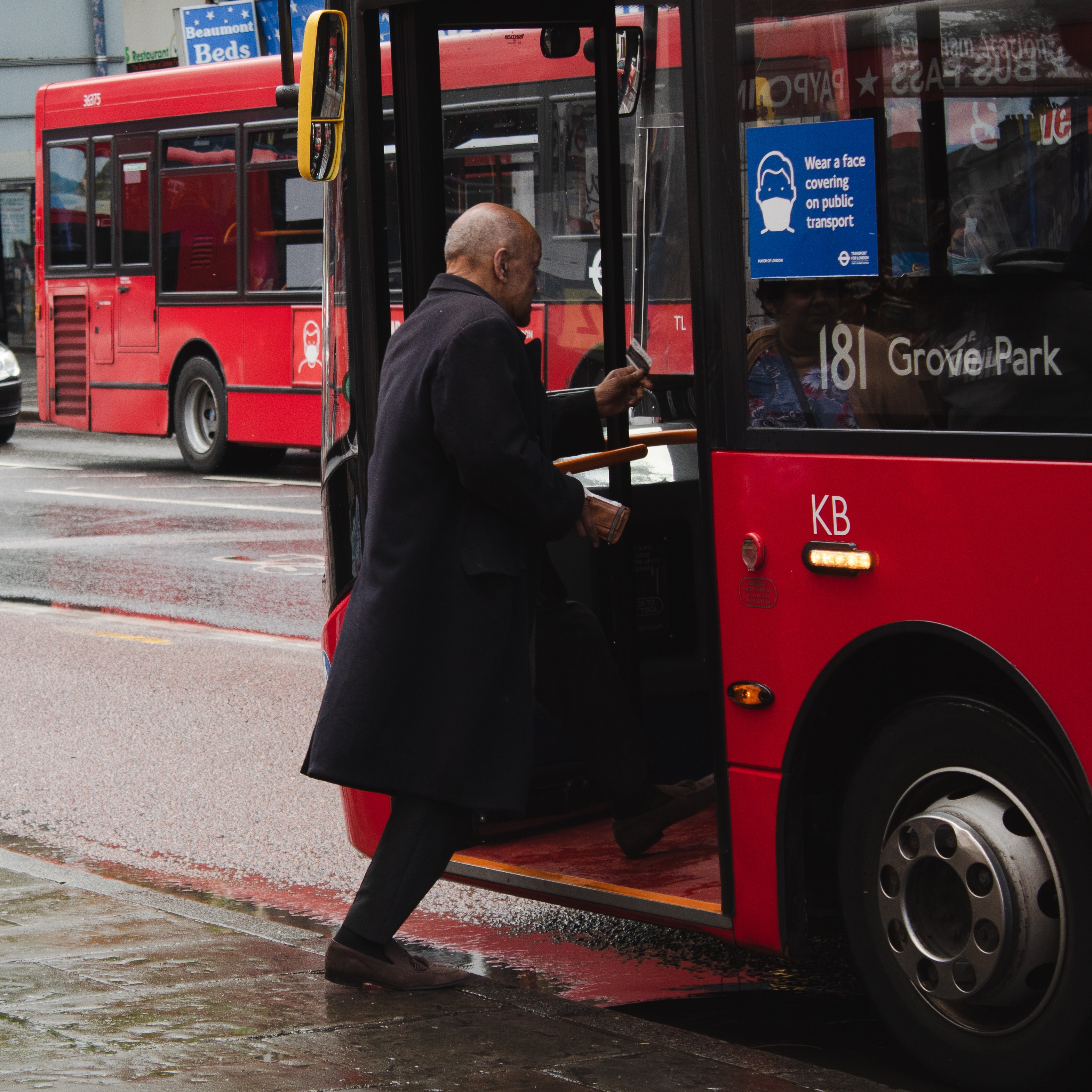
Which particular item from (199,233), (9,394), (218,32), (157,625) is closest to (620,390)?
(157,625)

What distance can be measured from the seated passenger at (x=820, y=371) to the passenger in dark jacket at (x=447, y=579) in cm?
55

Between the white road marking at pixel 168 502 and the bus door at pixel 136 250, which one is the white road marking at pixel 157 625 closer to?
the white road marking at pixel 168 502

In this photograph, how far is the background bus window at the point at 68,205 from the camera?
18.7 m

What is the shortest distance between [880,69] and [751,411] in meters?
0.72

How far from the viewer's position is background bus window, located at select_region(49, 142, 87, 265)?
1869cm

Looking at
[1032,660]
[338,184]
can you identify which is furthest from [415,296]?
[1032,660]

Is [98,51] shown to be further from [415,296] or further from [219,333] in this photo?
[415,296]

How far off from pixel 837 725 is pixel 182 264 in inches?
573

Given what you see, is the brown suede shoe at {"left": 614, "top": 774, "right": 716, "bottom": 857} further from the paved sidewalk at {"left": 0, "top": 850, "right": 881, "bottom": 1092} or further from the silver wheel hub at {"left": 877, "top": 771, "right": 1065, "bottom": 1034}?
the silver wheel hub at {"left": 877, "top": 771, "right": 1065, "bottom": 1034}

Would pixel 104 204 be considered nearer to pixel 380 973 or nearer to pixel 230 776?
pixel 230 776

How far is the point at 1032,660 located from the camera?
3422 millimetres

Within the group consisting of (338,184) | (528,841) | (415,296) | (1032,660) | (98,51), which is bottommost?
(528,841)

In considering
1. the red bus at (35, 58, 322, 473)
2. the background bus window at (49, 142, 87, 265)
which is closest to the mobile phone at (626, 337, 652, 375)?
the red bus at (35, 58, 322, 473)

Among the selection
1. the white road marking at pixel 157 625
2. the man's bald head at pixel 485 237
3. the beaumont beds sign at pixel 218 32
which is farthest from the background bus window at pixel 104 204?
the man's bald head at pixel 485 237
